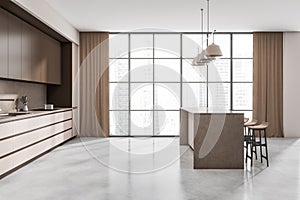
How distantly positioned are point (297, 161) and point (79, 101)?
542 cm

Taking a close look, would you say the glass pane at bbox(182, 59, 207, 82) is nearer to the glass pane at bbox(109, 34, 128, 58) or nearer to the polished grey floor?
the glass pane at bbox(109, 34, 128, 58)

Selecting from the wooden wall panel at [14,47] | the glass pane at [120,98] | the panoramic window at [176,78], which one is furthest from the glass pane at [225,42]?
the wooden wall panel at [14,47]

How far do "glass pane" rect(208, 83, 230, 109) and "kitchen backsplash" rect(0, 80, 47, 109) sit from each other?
13.6 feet

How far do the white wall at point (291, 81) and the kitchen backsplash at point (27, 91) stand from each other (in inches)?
228

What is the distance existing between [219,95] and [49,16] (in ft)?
16.6

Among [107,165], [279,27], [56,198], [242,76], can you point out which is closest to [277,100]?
[242,76]

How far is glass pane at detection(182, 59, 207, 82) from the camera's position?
9.72 meters

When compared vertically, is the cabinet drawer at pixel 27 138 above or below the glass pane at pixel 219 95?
below

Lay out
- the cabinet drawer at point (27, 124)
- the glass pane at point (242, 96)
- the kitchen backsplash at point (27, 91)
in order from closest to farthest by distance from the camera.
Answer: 1. the cabinet drawer at point (27, 124)
2. the kitchen backsplash at point (27, 91)
3. the glass pane at point (242, 96)

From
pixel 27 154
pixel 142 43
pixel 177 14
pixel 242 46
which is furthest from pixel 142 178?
pixel 242 46

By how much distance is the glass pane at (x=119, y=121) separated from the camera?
9680mm

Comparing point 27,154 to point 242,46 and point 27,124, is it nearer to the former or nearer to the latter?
point 27,124

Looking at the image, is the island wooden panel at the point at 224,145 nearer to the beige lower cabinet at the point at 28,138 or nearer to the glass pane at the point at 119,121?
the beige lower cabinet at the point at 28,138

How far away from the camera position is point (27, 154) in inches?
217
